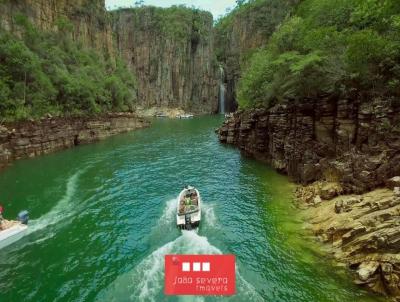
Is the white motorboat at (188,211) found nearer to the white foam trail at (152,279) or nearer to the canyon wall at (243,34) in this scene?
the white foam trail at (152,279)

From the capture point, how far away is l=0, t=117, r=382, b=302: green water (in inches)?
720

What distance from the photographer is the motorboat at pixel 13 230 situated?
23469 mm

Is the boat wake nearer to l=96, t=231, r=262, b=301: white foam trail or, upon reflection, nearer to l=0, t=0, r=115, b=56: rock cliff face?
l=96, t=231, r=262, b=301: white foam trail

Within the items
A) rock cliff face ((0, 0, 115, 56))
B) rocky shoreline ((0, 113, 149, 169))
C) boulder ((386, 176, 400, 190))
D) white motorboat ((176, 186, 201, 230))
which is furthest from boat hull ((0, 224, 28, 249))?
rock cliff face ((0, 0, 115, 56))

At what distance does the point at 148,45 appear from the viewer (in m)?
138

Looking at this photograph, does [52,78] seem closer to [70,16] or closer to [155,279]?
[70,16]

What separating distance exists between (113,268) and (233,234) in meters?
8.60

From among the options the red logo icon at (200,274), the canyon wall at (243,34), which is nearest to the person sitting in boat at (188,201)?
the red logo icon at (200,274)

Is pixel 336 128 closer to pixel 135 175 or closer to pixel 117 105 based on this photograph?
pixel 135 175

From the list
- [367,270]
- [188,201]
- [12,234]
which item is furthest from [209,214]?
[12,234]

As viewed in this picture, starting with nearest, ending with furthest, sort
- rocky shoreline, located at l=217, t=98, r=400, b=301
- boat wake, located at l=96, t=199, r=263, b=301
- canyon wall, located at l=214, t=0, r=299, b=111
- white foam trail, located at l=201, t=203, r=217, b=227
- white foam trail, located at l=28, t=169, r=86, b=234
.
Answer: boat wake, located at l=96, t=199, r=263, b=301, rocky shoreline, located at l=217, t=98, r=400, b=301, white foam trail, located at l=201, t=203, r=217, b=227, white foam trail, located at l=28, t=169, r=86, b=234, canyon wall, located at l=214, t=0, r=299, b=111

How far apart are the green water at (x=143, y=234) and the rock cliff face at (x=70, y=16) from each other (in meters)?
36.2

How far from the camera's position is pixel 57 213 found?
96.4 feet

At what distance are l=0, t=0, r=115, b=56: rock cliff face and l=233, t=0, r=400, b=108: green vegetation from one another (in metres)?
51.5
